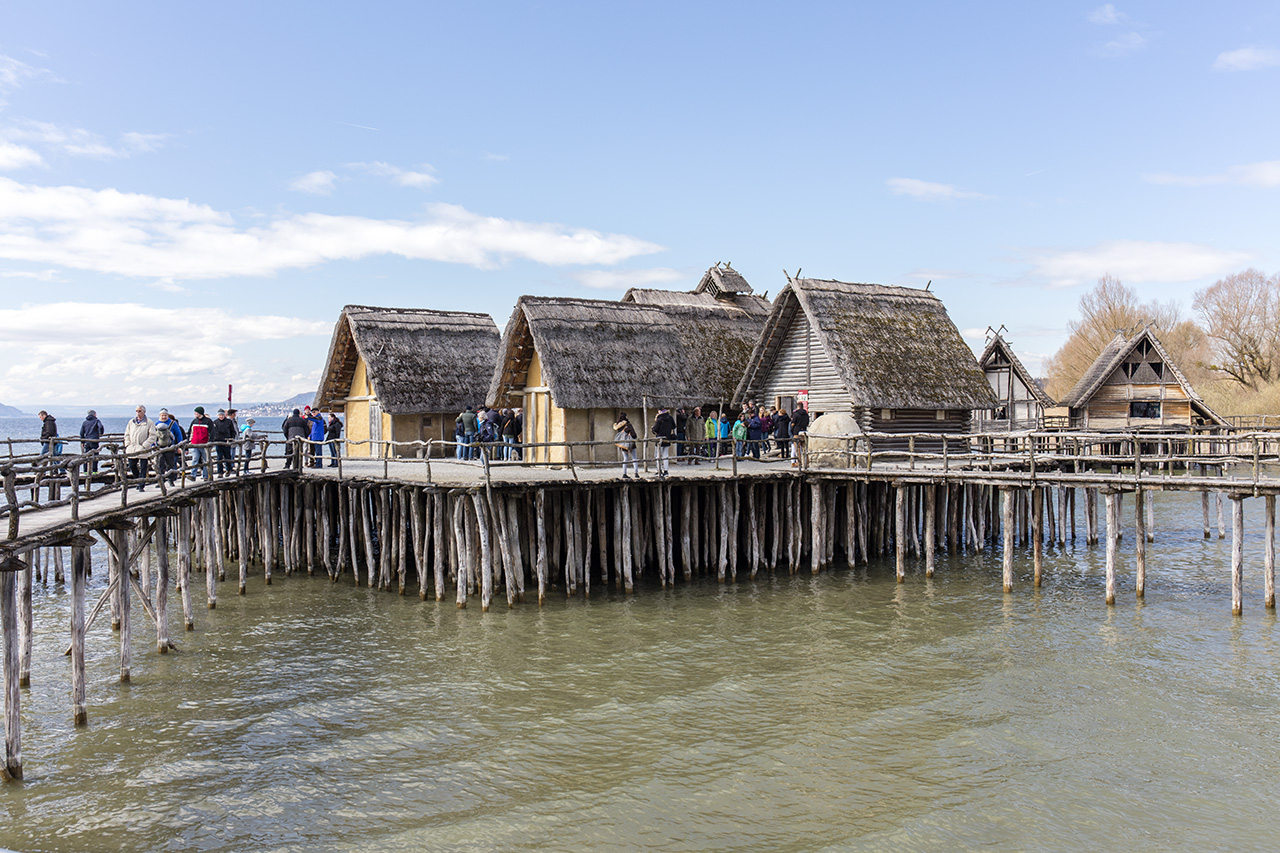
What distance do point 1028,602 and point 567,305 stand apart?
12.7m

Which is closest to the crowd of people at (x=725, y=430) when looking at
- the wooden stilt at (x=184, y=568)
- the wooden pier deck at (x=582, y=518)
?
the wooden pier deck at (x=582, y=518)

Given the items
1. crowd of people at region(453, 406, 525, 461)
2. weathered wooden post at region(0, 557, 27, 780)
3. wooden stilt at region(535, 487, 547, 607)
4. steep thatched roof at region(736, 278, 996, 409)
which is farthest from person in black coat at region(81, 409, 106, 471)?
steep thatched roof at region(736, 278, 996, 409)

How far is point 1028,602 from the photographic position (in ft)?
58.4

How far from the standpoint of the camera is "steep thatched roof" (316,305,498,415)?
85.1 ft

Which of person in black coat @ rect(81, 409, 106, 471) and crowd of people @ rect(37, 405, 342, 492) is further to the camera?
person in black coat @ rect(81, 409, 106, 471)

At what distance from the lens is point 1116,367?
132 feet

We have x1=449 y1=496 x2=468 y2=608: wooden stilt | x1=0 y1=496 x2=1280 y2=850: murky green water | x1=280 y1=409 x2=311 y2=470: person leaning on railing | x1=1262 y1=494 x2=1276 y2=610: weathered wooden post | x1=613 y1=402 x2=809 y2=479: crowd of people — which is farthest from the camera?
x1=280 y1=409 x2=311 y2=470: person leaning on railing

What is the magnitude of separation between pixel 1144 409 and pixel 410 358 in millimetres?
30871

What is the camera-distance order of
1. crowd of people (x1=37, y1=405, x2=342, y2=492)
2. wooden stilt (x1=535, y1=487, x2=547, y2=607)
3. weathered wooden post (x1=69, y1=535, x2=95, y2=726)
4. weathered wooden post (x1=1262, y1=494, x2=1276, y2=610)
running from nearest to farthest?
weathered wooden post (x1=69, y1=535, x2=95, y2=726) → weathered wooden post (x1=1262, y1=494, x2=1276, y2=610) → wooden stilt (x1=535, y1=487, x2=547, y2=607) → crowd of people (x1=37, y1=405, x2=342, y2=492)

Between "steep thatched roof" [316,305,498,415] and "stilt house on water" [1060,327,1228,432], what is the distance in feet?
83.3

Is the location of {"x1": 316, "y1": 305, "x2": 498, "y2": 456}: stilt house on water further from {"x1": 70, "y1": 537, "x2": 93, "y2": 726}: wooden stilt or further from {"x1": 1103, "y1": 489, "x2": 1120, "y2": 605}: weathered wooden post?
{"x1": 1103, "y1": 489, "x2": 1120, "y2": 605}: weathered wooden post

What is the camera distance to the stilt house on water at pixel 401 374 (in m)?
26.0

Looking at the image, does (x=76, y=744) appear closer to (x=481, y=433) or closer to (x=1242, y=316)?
(x=481, y=433)

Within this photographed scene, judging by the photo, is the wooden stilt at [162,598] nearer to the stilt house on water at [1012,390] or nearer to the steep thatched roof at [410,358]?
the steep thatched roof at [410,358]
